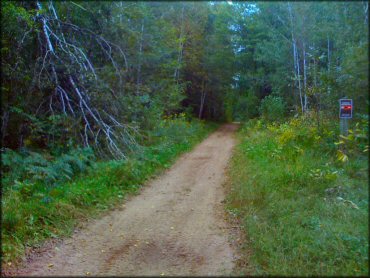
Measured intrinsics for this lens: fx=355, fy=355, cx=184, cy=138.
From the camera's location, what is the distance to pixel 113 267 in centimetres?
466

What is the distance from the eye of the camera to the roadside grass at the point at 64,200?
5312mm

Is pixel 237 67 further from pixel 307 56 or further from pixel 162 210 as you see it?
pixel 162 210

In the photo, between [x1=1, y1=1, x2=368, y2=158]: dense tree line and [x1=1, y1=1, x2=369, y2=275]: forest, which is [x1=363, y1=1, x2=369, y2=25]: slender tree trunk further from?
[x1=1, y1=1, x2=368, y2=158]: dense tree line

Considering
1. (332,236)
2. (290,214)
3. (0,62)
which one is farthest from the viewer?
(0,62)

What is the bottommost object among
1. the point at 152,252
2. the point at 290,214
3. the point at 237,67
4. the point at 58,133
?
the point at 152,252

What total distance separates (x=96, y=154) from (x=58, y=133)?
115cm

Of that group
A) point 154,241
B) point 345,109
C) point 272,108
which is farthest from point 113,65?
point 345,109

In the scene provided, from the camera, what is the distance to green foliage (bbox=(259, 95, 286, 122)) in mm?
8617

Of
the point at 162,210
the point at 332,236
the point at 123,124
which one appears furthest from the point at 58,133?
the point at 332,236

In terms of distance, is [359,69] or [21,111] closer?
[359,69]

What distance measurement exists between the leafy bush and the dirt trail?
7.17 feet

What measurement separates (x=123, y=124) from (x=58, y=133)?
1958 mm

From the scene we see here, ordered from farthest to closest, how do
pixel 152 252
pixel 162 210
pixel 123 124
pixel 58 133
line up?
pixel 123 124 → pixel 58 133 → pixel 162 210 → pixel 152 252

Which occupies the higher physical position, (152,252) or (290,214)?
(290,214)
